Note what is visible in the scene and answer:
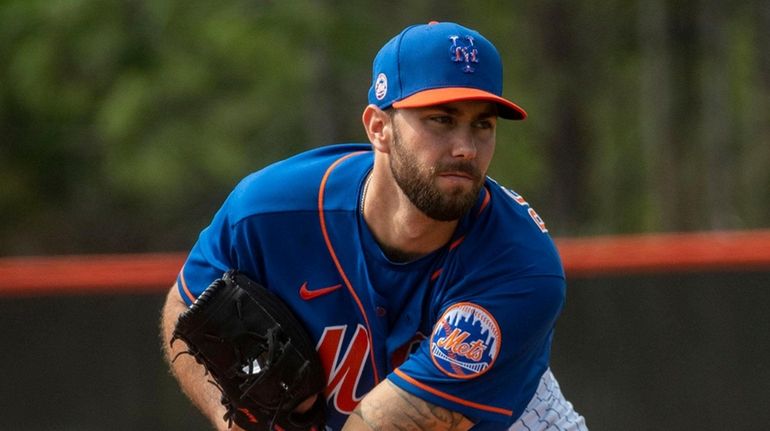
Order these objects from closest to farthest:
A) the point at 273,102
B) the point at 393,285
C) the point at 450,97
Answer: the point at 450,97 → the point at 393,285 → the point at 273,102

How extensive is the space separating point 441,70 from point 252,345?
3.34 ft

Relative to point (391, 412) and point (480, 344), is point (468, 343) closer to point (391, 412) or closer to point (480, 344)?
point (480, 344)

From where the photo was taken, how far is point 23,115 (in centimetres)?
1505

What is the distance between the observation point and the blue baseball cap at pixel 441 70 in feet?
11.7

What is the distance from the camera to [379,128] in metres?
3.82

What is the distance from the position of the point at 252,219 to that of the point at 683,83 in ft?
37.6

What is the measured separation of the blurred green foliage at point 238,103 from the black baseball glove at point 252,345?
939 cm

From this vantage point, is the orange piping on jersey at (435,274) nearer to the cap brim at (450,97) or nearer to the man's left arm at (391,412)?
the man's left arm at (391,412)

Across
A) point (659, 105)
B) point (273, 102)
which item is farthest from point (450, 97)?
point (273, 102)

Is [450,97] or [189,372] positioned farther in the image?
[189,372]

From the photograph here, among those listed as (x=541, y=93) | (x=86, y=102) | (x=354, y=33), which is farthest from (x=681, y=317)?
(x=541, y=93)

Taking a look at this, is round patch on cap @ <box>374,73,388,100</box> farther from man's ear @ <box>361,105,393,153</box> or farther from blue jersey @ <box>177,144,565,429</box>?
blue jersey @ <box>177,144,565,429</box>

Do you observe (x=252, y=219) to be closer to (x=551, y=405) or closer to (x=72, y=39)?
(x=551, y=405)

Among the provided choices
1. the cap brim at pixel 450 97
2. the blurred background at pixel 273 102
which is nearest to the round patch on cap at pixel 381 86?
the cap brim at pixel 450 97
